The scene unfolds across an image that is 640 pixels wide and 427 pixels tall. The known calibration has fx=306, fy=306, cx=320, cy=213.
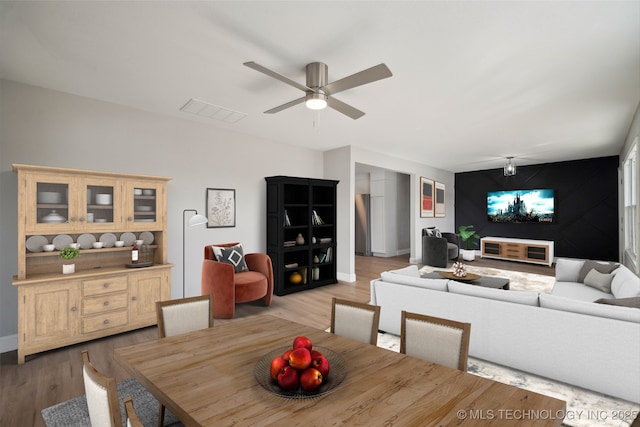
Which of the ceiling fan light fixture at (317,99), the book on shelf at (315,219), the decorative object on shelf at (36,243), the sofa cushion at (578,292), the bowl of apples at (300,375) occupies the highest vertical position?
the ceiling fan light fixture at (317,99)

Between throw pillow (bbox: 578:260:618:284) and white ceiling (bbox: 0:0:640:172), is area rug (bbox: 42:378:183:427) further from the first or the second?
throw pillow (bbox: 578:260:618:284)

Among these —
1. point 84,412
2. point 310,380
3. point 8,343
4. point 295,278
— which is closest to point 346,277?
point 295,278

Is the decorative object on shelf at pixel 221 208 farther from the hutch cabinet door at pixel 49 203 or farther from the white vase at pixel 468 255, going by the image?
the white vase at pixel 468 255

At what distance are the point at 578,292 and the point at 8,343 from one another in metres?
6.44

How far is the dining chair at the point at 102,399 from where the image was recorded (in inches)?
39.1

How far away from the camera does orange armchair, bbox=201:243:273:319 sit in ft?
13.1

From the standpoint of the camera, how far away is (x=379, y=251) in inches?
374

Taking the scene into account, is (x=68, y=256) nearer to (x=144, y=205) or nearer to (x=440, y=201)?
(x=144, y=205)

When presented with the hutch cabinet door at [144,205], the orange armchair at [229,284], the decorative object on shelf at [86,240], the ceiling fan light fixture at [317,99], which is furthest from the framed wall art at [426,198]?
the decorative object on shelf at [86,240]

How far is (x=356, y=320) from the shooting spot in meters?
1.92

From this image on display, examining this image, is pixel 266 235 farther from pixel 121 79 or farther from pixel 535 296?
pixel 535 296

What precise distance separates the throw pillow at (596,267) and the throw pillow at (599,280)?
62 mm

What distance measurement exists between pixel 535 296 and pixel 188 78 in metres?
3.83

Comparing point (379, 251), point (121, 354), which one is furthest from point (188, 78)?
point (379, 251)
